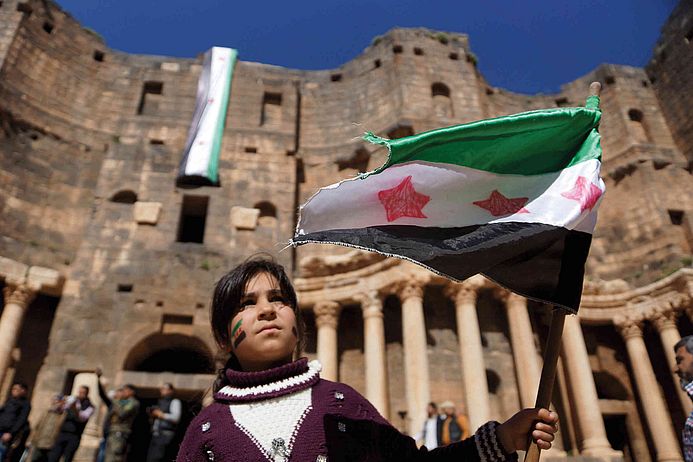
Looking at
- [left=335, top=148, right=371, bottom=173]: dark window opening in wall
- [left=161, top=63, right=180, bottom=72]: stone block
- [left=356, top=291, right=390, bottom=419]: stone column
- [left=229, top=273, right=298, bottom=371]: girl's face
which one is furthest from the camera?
[left=161, top=63, right=180, bottom=72]: stone block

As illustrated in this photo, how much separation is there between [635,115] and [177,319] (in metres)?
21.7

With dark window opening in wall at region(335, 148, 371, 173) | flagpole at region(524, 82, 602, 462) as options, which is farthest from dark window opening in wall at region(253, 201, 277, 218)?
flagpole at region(524, 82, 602, 462)

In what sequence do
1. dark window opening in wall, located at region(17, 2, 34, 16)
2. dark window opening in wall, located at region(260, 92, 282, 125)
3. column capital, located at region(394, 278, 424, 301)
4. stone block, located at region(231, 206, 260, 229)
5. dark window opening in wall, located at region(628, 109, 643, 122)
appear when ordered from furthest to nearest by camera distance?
dark window opening in wall, located at region(628, 109, 643, 122) < dark window opening in wall, located at region(260, 92, 282, 125) < dark window opening in wall, located at region(17, 2, 34, 16) < stone block, located at region(231, 206, 260, 229) < column capital, located at region(394, 278, 424, 301)

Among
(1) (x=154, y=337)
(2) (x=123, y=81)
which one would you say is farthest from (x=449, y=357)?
(2) (x=123, y=81)

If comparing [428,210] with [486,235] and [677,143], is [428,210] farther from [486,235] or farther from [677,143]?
[677,143]

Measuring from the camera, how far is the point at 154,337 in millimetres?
14930

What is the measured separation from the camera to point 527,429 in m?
2.31

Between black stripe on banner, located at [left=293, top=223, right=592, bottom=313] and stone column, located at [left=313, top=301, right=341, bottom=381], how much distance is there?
40.0 feet

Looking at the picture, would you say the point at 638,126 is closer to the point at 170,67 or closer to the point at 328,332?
the point at 328,332

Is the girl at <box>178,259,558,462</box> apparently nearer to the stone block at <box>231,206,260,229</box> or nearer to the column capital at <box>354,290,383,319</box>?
the column capital at <box>354,290,383,319</box>

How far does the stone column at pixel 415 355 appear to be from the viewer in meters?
13.1

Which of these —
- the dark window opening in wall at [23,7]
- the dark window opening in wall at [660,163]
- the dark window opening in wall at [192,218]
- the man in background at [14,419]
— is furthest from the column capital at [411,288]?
the dark window opening in wall at [23,7]

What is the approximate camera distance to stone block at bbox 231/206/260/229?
57.9 ft

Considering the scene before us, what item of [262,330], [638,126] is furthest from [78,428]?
[638,126]
